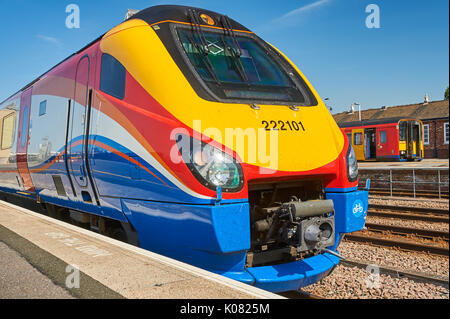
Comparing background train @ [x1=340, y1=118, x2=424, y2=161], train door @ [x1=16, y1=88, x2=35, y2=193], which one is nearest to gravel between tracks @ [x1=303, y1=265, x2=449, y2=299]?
train door @ [x1=16, y1=88, x2=35, y2=193]

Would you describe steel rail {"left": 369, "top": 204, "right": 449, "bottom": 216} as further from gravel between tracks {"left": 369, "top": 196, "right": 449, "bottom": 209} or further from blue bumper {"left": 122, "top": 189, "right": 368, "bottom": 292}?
blue bumper {"left": 122, "top": 189, "right": 368, "bottom": 292}

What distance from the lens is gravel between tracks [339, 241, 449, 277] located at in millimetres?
6387

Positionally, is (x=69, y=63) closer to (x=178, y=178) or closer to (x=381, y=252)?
(x=178, y=178)

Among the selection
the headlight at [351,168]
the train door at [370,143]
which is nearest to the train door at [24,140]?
the headlight at [351,168]

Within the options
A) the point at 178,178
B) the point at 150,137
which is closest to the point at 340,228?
the point at 178,178

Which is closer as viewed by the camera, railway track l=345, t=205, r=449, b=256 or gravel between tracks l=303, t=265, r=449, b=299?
gravel between tracks l=303, t=265, r=449, b=299

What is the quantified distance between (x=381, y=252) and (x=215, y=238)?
497cm

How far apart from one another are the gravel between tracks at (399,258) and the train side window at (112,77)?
4.69 m

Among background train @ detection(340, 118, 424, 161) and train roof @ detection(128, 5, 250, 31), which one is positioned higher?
background train @ detection(340, 118, 424, 161)

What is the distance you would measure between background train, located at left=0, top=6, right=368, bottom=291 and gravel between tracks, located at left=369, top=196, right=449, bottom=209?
854cm

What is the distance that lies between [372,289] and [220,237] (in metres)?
3.05

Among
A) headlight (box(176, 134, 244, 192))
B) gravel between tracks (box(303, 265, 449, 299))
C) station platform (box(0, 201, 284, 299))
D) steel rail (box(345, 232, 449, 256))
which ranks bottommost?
gravel between tracks (box(303, 265, 449, 299))

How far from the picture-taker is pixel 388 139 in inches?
995

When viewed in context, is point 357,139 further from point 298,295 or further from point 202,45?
point 202,45
